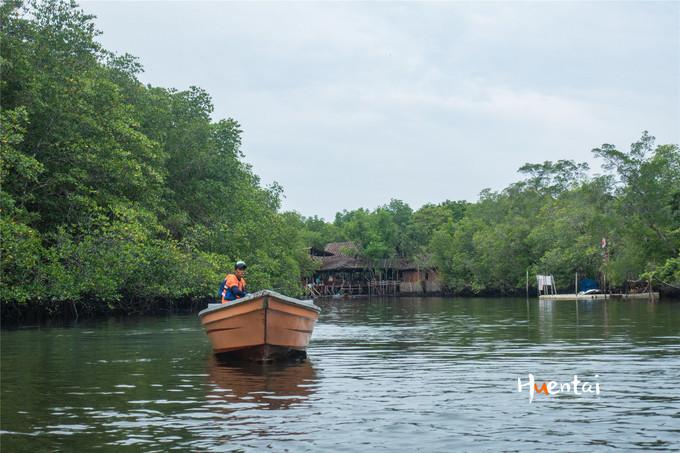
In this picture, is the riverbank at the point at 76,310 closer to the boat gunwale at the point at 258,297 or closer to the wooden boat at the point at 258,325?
the wooden boat at the point at 258,325

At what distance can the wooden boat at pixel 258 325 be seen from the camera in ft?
52.3

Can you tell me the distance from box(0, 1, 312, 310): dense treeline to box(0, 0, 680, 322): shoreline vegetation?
7 cm

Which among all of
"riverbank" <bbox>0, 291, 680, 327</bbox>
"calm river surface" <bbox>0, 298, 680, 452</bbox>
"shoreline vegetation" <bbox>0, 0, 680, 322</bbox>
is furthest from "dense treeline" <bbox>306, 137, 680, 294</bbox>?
"calm river surface" <bbox>0, 298, 680, 452</bbox>

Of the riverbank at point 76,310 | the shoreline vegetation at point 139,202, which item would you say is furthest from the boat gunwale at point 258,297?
the riverbank at point 76,310

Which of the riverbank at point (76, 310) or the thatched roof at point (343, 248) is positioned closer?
the riverbank at point (76, 310)

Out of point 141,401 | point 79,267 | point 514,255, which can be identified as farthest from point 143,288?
point 514,255

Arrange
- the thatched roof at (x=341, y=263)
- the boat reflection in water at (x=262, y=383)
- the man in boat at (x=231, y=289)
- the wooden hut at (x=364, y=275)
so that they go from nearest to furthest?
the boat reflection in water at (x=262, y=383) → the man in boat at (x=231, y=289) → the thatched roof at (x=341, y=263) → the wooden hut at (x=364, y=275)

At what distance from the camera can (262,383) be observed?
45.1 feet

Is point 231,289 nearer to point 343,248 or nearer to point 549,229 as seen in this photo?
point 549,229

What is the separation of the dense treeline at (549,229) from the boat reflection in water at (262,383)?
43.2m

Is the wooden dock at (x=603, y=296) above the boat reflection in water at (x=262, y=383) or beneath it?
above

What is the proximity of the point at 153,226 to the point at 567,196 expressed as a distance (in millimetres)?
57204

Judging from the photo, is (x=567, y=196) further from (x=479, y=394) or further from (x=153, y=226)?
(x=479, y=394)

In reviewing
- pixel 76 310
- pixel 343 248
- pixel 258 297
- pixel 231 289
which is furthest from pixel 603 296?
pixel 258 297
